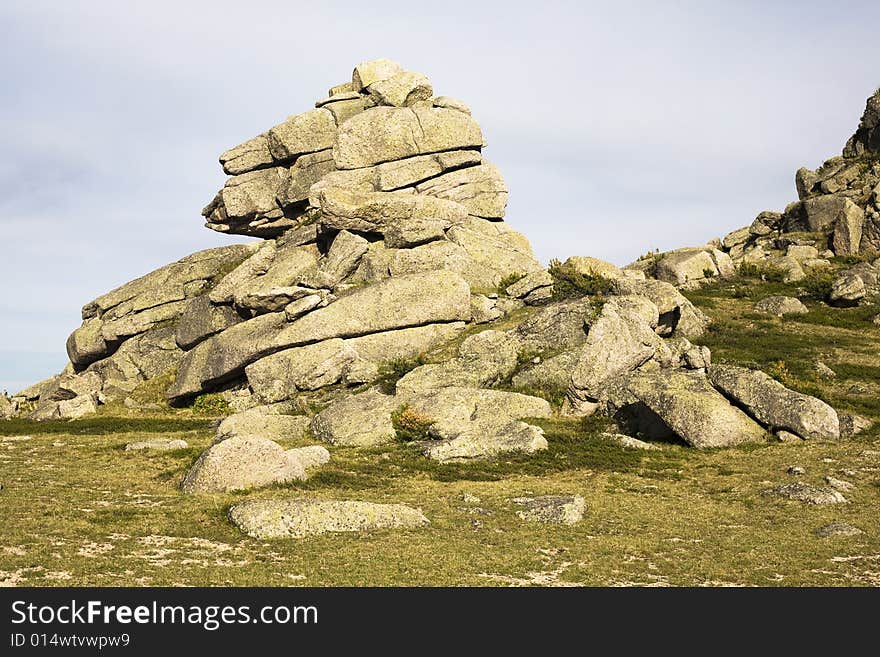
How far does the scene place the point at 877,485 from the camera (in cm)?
3064

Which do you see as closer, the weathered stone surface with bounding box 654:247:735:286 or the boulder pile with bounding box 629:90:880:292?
the boulder pile with bounding box 629:90:880:292

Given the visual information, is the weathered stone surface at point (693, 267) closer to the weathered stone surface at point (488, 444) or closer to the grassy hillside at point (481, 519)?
the grassy hillside at point (481, 519)

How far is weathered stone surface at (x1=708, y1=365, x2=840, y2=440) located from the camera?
127 ft

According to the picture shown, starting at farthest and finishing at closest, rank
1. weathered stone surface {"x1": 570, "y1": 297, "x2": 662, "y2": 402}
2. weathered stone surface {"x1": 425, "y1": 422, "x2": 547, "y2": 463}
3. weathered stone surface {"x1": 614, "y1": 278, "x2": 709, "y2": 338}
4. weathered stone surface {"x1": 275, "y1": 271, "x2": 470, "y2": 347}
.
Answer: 1. weathered stone surface {"x1": 614, "y1": 278, "x2": 709, "y2": 338}
2. weathered stone surface {"x1": 275, "y1": 271, "x2": 470, "y2": 347}
3. weathered stone surface {"x1": 570, "y1": 297, "x2": 662, "y2": 402}
4. weathered stone surface {"x1": 425, "y1": 422, "x2": 547, "y2": 463}

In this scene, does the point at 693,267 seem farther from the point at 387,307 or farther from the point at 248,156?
the point at 248,156

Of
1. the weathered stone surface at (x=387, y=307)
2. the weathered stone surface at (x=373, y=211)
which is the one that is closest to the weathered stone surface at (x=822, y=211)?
the weathered stone surface at (x=373, y=211)

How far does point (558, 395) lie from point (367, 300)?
59.7ft

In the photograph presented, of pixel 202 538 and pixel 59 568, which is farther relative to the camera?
pixel 202 538

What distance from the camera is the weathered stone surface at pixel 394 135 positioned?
2889 inches

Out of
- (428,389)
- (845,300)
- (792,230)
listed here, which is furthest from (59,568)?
(792,230)

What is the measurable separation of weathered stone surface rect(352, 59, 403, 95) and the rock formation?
22 centimetres

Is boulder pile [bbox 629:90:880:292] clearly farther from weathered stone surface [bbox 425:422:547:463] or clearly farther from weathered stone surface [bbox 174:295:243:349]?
weathered stone surface [bbox 174:295:243:349]

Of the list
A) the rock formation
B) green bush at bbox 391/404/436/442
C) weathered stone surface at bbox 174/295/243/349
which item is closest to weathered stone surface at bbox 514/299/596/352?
the rock formation

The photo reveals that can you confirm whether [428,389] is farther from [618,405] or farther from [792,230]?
[792,230]
